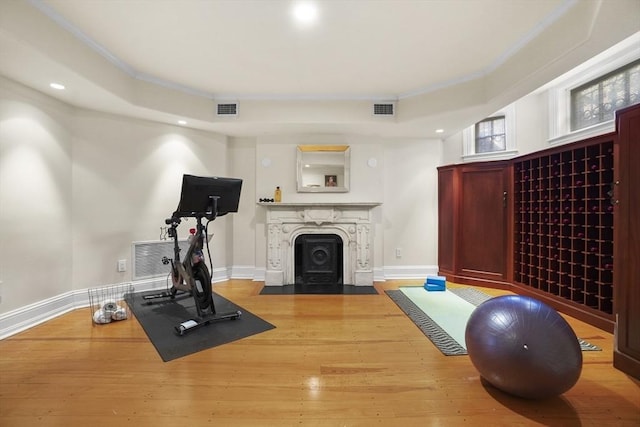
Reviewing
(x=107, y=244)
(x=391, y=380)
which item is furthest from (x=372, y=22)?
(x=107, y=244)

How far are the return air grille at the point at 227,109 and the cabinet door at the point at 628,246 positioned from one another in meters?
3.85

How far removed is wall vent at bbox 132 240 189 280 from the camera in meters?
3.52

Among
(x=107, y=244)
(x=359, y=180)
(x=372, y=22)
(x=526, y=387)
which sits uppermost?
(x=372, y=22)

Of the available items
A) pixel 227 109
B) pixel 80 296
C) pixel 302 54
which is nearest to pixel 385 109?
pixel 302 54

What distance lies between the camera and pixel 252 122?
366cm

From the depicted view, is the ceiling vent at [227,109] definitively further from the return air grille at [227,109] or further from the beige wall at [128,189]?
the beige wall at [128,189]

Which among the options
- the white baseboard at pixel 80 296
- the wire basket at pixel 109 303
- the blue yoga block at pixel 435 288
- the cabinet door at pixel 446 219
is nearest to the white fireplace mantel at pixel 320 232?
the white baseboard at pixel 80 296

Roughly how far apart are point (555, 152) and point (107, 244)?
5.53 metres

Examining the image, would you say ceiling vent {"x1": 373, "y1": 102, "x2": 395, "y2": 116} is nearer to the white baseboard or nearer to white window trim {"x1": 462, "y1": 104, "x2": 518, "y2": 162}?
white window trim {"x1": 462, "y1": 104, "x2": 518, "y2": 162}

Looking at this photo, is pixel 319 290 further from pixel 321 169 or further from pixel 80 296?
pixel 80 296

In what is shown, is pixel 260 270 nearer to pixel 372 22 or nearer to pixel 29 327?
pixel 29 327

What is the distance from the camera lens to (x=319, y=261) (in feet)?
13.5

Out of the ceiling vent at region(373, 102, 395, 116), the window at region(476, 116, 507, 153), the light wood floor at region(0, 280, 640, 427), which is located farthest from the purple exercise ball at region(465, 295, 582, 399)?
the window at region(476, 116, 507, 153)

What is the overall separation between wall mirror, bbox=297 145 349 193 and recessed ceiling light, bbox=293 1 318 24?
2117 millimetres
